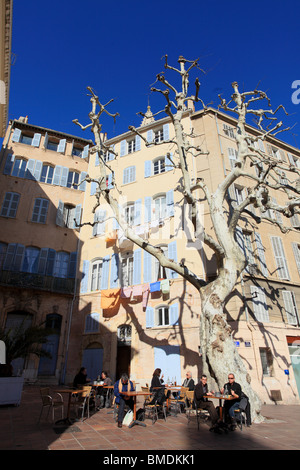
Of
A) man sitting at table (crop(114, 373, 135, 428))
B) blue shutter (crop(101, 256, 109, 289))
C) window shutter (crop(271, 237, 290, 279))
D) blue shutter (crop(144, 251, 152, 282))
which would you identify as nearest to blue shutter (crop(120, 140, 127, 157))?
blue shutter (crop(101, 256, 109, 289))

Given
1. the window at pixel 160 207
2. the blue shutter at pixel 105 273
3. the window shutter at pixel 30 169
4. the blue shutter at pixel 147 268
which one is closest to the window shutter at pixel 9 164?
the window shutter at pixel 30 169

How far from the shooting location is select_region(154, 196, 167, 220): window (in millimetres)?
15989

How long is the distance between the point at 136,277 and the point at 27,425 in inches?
379

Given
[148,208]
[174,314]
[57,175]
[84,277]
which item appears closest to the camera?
[174,314]

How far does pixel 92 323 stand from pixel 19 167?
Answer: 11.6 metres

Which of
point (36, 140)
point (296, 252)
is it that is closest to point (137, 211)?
point (296, 252)

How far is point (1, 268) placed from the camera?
16078mm

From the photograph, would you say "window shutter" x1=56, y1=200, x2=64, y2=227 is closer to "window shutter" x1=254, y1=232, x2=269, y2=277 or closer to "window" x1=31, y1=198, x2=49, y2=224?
"window" x1=31, y1=198, x2=49, y2=224

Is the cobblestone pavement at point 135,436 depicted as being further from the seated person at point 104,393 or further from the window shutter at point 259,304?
the window shutter at point 259,304

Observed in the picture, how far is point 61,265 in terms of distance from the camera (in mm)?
17562

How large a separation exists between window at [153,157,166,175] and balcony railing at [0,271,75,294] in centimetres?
848

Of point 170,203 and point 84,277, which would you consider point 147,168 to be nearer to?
point 170,203
